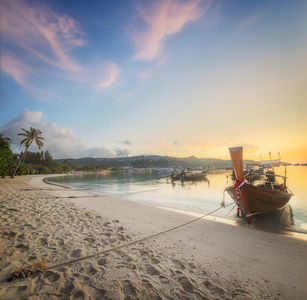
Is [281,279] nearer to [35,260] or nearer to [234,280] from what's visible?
[234,280]

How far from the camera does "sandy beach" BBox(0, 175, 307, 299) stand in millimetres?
3010

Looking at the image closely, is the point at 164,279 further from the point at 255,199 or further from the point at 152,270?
the point at 255,199

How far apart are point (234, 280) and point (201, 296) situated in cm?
121

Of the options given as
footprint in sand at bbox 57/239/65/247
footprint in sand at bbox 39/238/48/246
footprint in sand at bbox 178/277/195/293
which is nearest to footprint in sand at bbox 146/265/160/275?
footprint in sand at bbox 178/277/195/293

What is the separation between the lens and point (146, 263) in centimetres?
402

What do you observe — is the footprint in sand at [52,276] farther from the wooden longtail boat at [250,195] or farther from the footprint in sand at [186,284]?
the wooden longtail boat at [250,195]

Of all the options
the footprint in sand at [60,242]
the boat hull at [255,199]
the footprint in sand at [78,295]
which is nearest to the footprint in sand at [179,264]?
the footprint in sand at [78,295]

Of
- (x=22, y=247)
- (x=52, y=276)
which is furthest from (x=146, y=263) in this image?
(x=22, y=247)

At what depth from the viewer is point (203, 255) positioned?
4.86m

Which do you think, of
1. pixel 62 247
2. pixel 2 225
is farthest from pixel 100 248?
pixel 2 225

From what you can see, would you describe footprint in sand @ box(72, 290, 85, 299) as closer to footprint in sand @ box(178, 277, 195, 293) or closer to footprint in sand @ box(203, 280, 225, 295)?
footprint in sand @ box(178, 277, 195, 293)

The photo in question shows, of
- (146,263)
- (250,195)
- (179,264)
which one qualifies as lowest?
(179,264)

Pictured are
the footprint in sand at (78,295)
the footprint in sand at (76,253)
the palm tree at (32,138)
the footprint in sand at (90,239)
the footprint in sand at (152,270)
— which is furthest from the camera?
the palm tree at (32,138)

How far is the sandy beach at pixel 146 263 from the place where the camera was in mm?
3010
